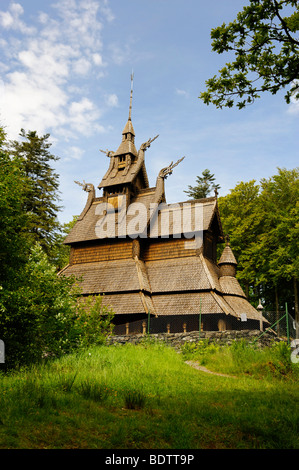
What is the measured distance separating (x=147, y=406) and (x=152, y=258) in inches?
759

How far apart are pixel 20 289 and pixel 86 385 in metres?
4.62

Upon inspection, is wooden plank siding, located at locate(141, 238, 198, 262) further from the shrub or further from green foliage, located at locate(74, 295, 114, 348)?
the shrub

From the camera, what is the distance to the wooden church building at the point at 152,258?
2458cm

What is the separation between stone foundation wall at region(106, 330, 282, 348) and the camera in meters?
18.3

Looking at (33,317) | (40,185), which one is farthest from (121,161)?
(33,317)

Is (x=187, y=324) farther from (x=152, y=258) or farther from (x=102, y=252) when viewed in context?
(x=102, y=252)

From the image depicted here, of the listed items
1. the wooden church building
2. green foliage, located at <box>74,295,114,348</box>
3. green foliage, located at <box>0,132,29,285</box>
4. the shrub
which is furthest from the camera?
the wooden church building

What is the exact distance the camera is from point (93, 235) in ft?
99.7

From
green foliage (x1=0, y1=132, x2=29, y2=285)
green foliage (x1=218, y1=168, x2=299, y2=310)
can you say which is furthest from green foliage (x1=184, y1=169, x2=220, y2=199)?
green foliage (x1=0, y1=132, x2=29, y2=285)

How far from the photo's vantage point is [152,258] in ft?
93.8

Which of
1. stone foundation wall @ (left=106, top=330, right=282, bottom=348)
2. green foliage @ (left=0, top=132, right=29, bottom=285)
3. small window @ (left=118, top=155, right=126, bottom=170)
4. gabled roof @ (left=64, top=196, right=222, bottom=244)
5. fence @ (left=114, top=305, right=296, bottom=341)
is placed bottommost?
stone foundation wall @ (left=106, top=330, right=282, bottom=348)

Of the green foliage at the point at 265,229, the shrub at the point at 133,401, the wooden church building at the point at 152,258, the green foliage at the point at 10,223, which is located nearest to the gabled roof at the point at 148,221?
the wooden church building at the point at 152,258

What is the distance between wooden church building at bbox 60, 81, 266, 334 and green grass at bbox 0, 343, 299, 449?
28.7 feet
